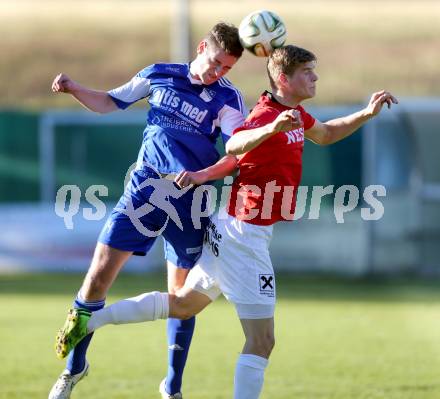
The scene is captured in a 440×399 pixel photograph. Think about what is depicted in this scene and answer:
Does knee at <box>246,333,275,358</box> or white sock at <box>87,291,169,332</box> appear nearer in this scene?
knee at <box>246,333,275,358</box>

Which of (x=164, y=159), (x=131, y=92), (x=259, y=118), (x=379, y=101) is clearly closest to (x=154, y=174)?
(x=164, y=159)

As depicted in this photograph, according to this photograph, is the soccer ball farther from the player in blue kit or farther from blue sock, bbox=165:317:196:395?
blue sock, bbox=165:317:196:395

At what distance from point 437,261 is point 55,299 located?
6.19m

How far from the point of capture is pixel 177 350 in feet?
22.8

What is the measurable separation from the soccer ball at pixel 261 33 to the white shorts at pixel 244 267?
964 millimetres

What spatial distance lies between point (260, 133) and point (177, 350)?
1.76 metres

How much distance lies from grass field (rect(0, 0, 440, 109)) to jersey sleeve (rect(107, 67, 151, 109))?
22.2 metres

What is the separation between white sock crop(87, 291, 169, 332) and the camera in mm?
6520

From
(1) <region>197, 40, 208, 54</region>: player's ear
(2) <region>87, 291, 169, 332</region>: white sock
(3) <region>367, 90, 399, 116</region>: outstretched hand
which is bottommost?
(2) <region>87, 291, 169, 332</region>: white sock

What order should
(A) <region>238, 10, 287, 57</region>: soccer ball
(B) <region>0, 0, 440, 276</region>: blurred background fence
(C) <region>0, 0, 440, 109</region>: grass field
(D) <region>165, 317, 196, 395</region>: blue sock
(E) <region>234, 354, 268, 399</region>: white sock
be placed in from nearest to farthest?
(E) <region>234, 354, 268, 399</region>: white sock → (A) <region>238, 10, 287, 57</region>: soccer ball → (D) <region>165, 317, 196, 395</region>: blue sock → (B) <region>0, 0, 440, 276</region>: blurred background fence → (C) <region>0, 0, 440, 109</region>: grass field

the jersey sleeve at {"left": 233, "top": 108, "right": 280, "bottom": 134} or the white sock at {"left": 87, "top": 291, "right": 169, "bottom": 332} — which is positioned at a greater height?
the jersey sleeve at {"left": 233, "top": 108, "right": 280, "bottom": 134}

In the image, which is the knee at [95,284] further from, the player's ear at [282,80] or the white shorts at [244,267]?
the player's ear at [282,80]

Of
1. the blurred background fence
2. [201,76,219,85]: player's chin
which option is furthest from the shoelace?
the blurred background fence

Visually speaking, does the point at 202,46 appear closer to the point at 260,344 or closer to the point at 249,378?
the point at 260,344
